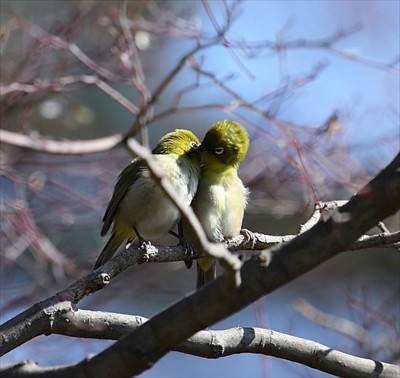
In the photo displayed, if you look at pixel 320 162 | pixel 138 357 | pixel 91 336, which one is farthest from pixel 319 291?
pixel 138 357

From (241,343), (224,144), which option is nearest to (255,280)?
(241,343)

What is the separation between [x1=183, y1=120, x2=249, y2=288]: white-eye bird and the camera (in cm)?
410

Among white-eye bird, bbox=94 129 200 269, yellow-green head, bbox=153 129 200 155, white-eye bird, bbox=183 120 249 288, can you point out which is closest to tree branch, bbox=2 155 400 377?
white-eye bird, bbox=94 129 200 269

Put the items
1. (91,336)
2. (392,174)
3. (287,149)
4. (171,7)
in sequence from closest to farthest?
(392,174)
(91,336)
(287,149)
(171,7)

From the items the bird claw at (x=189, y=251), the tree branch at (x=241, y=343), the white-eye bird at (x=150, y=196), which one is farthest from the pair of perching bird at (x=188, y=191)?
the tree branch at (x=241, y=343)

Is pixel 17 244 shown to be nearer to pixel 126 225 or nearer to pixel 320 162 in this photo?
pixel 126 225

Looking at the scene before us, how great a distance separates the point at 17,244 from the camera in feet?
15.8

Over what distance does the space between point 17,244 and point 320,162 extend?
69.1 inches

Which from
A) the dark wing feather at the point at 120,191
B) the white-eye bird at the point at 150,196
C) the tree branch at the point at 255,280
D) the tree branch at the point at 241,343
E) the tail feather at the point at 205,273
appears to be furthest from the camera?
the tail feather at the point at 205,273

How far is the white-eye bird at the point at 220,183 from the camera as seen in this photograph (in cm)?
410

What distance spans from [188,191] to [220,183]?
1.11ft

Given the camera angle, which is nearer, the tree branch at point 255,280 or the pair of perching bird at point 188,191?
the tree branch at point 255,280

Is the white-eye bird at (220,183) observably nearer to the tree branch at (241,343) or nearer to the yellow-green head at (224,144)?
the yellow-green head at (224,144)

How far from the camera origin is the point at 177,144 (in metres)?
4.18
